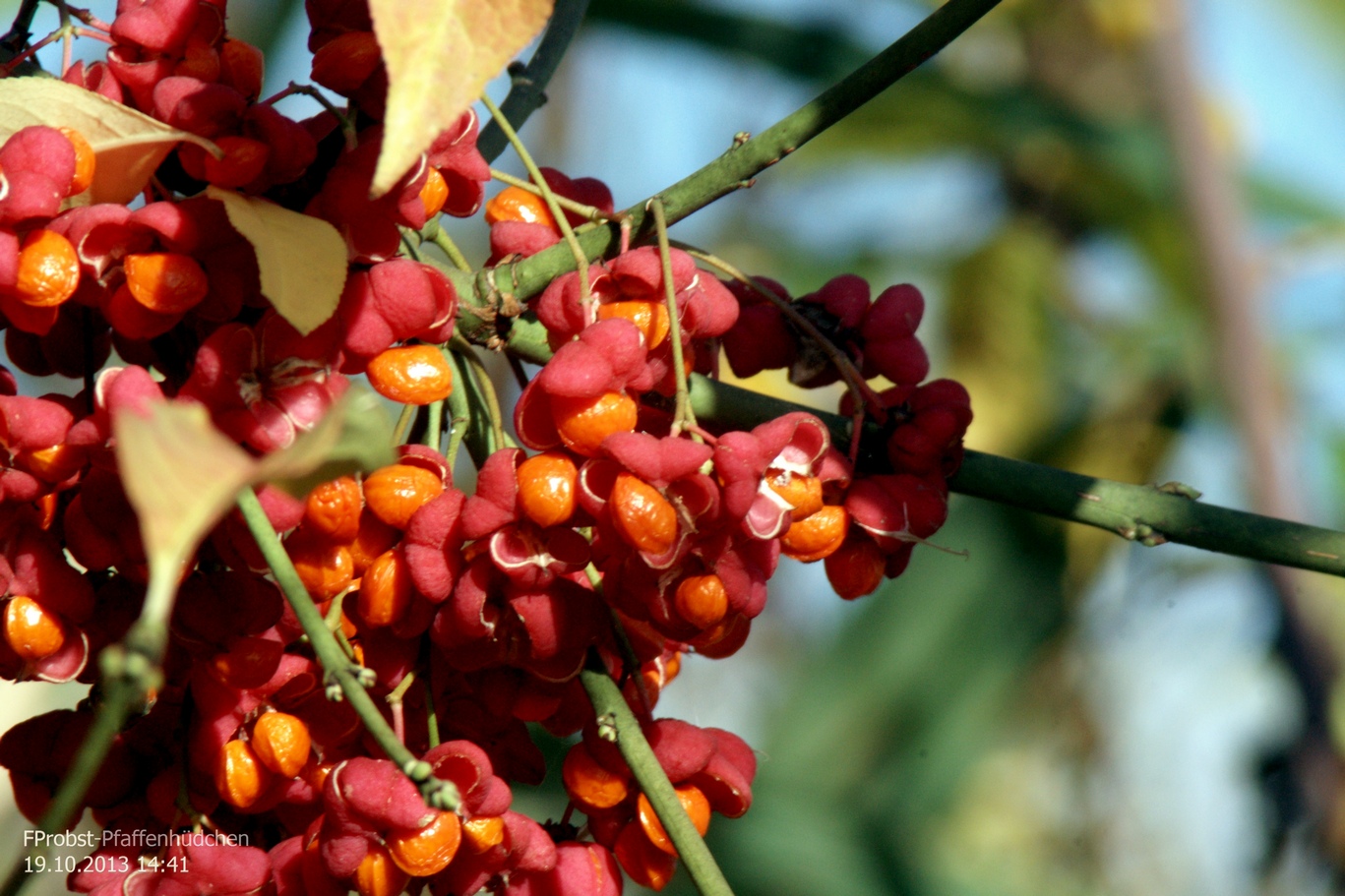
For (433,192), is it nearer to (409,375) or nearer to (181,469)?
(409,375)

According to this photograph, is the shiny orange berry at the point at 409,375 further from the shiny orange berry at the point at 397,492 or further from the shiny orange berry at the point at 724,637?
the shiny orange berry at the point at 724,637

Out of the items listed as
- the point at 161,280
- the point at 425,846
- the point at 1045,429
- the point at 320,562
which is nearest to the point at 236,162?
the point at 161,280

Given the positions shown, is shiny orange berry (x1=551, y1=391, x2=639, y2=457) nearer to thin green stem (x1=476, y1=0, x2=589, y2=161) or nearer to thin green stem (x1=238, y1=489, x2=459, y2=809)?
thin green stem (x1=238, y1=489, x2=459, y2=809)

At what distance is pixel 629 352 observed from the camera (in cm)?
49

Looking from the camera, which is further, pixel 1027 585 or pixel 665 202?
pixel 1027 585

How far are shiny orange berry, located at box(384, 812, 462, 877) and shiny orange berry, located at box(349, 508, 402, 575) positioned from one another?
103 millimetres

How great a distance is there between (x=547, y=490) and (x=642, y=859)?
186 millimetres

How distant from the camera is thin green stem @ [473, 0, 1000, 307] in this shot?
48 cm

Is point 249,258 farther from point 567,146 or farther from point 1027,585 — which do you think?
point 567,146

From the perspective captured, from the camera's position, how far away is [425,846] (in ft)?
1.65

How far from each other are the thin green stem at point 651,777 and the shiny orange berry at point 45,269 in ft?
0.78

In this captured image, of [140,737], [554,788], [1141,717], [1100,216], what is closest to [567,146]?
[1100,216]

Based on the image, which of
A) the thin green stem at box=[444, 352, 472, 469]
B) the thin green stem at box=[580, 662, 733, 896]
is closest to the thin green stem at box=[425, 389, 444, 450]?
the thin green stem at box=[444, 352, 472, 469]

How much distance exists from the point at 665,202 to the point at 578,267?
42mm
